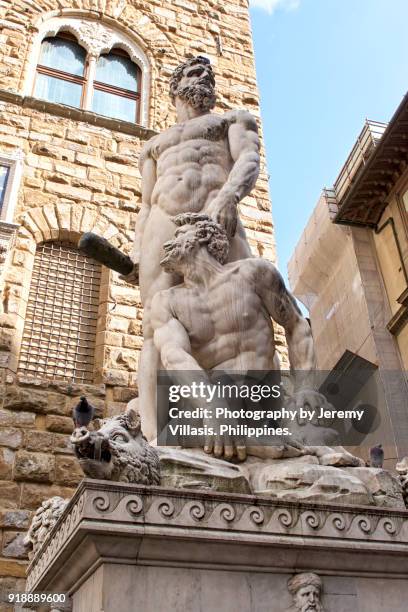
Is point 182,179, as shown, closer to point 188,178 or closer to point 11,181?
point 188,178

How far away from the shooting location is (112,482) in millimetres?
2158

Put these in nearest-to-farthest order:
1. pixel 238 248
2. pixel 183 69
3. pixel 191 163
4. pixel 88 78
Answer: pixel 238 248
pixel 191 163
pixel 183 69
pixel 88 78

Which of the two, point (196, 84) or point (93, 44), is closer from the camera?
point (196, 84)

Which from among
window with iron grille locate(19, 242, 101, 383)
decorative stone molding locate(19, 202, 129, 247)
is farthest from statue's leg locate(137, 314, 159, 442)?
decorative stone molding locate(19, 202, 129, 247)

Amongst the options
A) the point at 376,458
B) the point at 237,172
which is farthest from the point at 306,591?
the point at 237,172

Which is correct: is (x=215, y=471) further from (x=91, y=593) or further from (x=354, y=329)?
(x=354, y=329)

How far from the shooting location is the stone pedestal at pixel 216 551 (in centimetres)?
208

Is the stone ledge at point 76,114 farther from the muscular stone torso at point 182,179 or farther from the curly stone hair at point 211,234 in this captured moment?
the curly stone hair at point 211,234

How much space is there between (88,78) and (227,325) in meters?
7.10

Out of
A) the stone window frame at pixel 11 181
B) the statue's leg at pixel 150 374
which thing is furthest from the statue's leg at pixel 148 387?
the stone window frame at pixel 11 181

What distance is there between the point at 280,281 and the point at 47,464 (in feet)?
10.4

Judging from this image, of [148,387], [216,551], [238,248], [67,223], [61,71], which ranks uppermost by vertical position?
[61,71]

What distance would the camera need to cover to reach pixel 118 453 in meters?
2.32

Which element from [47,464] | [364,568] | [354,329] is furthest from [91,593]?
[354,329]
